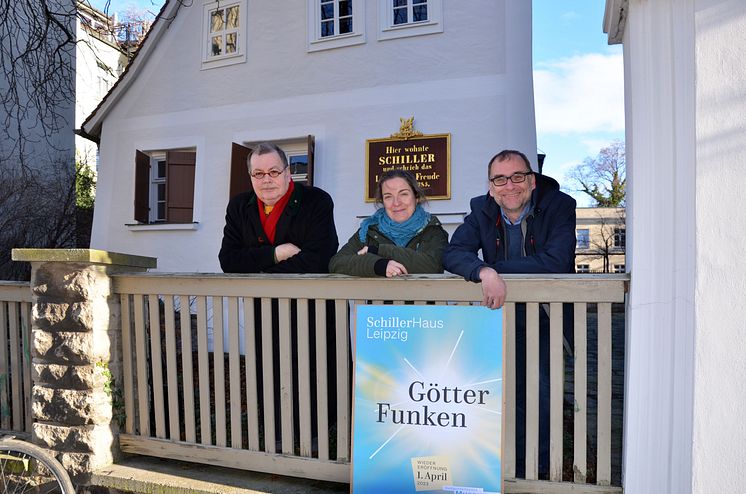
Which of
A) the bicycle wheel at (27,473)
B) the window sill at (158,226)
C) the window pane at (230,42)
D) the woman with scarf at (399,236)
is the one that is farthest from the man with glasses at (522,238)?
the window pane at (230,42)

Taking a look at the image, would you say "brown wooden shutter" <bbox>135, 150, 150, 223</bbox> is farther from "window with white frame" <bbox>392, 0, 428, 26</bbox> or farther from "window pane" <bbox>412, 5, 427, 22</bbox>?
"window pane" <bbox>412, 5, 427, 22</bbox>

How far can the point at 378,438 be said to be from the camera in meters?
2.34

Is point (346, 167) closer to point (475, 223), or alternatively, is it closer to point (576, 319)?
point (475, 223)

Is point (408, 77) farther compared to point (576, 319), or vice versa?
point (408, 77)

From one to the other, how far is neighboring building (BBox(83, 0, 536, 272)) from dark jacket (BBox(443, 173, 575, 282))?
386cm

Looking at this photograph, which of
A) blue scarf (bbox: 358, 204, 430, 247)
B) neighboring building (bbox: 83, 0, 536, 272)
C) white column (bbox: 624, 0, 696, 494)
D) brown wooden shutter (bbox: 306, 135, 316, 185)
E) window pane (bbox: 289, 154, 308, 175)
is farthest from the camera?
window pane (bbox: 289, 154, 308, 175)

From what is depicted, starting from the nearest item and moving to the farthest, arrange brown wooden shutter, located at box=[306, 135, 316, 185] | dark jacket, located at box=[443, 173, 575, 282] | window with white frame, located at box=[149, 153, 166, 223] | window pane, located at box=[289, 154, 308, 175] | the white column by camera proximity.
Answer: the white column → dark jacket, located at box=[443, 173, 575, 282] → brown wooden shutter, located at box=[306, 135, 316, 185] → window pane, located at box=[289, 154, 308, 175] → window with white frame, located at box=[149, 153, 166, 223]

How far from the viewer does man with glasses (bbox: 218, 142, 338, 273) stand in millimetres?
2768

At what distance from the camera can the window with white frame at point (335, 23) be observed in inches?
281

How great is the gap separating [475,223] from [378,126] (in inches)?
178

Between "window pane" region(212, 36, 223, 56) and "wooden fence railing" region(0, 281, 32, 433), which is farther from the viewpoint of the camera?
"window pane" region(212, 36, 223, 56)

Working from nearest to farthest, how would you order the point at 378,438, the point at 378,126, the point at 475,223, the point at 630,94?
the point at 630,94
the point at 378,438
the point at 475,223
the point at 378,126

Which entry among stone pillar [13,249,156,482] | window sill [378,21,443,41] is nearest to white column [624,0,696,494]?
stone pillar [13,249,156,482]

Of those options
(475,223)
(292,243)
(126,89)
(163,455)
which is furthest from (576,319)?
(126,89)
